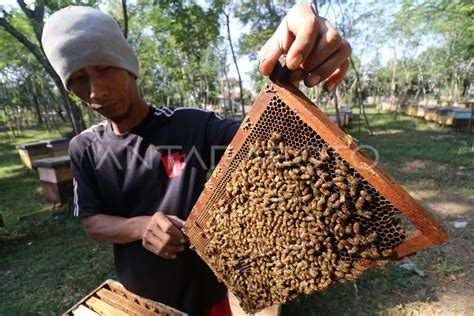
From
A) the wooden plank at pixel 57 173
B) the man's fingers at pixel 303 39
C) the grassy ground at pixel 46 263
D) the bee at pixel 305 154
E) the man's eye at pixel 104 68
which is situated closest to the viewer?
the man's fingers at pixel 303 39

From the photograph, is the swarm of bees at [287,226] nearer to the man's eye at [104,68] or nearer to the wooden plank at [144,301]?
the wooden plank at [144,301]

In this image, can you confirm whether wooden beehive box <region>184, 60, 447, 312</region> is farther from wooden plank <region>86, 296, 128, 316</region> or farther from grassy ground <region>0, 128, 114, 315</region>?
grassy ground <region>0, 128, 114, 315</region>

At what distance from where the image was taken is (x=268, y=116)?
45.9 inches

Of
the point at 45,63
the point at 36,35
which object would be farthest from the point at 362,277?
the point at 36,35

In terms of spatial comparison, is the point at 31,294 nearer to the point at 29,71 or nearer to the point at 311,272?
the point at 311,272

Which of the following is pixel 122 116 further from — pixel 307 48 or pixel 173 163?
pixel 307 48

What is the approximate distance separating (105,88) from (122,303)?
1.29 meters

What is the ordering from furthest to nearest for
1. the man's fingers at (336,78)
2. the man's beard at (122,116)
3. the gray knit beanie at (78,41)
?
the man's beard at (122,116) → the gray knit beanie at (78,41) → the man's fingers at (336,78)

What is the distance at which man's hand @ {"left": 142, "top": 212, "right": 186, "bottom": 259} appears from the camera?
1.53 metres

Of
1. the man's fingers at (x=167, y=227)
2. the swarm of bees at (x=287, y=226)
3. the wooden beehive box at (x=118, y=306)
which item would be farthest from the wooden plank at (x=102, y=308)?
the swarm of bees at (x=287, y=226)

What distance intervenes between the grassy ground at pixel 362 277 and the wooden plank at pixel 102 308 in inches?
102

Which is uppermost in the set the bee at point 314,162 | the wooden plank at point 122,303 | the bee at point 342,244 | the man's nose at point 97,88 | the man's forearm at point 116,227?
the man's nose at point 97,88

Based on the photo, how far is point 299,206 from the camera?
1.17 meters

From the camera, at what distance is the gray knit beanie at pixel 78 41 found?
1501 mm
